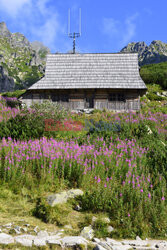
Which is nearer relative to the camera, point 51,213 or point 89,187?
point 51,213

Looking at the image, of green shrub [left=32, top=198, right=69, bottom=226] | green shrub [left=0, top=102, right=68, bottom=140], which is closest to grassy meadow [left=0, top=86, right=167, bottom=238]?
green shrub [left=32, top=198, right=69, bottom=226]

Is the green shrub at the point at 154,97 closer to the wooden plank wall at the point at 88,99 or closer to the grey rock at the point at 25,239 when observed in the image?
the wooden plank wall at the point at 88,99

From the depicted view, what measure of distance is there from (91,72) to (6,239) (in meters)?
22.3

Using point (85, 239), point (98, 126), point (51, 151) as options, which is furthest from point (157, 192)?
point (98, 126)

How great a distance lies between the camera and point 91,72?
24.4 metres

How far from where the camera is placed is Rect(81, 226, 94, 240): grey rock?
386 cm

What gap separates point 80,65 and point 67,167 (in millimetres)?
20851

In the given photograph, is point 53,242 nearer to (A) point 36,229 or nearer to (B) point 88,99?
(A) point 36,229

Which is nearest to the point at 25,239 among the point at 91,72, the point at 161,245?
the point at 161,245

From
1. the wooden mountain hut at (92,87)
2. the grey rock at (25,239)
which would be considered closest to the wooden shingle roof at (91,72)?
the wooden mountain hut at (92,87)

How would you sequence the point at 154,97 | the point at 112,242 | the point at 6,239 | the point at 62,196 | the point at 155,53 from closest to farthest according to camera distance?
the point at 6,239 → the point at 112,242 → the point at 62,196 → the point at 154,97 → the point at 155,53

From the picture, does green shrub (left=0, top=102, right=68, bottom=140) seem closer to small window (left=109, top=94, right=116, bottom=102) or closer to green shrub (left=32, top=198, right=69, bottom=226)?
green shrub (left=32, top=198, right=69, bottom=226)

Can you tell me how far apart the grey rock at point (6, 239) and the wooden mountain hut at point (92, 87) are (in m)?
19.4

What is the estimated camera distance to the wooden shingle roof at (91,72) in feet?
73.9
